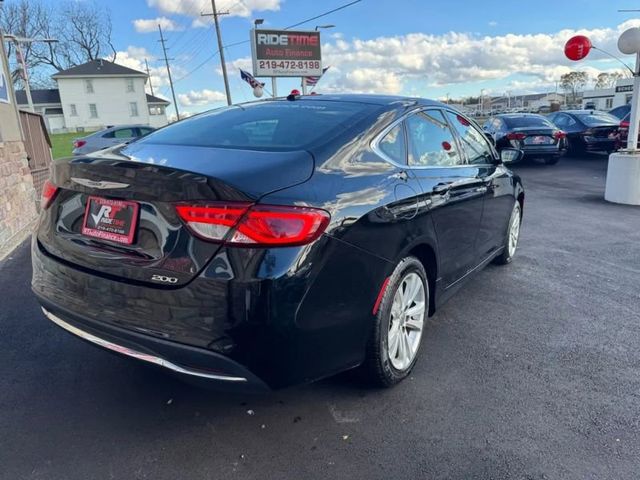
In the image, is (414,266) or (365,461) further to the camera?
(414,266)

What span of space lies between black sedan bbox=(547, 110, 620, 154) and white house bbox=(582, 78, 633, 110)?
94.4 ft

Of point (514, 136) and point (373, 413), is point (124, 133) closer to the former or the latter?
point (514, 136)

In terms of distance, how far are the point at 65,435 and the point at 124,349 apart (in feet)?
2.03

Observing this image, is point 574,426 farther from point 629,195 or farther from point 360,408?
point 629,195

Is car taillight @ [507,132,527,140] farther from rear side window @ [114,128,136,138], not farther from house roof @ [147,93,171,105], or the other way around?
house roof @ [147,93,171,105]

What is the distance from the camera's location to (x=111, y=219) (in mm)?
2146

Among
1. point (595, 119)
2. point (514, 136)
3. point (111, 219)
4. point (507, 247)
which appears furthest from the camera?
point (595, 119)

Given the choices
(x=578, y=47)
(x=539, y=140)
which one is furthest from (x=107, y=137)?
(x=578, y=47)

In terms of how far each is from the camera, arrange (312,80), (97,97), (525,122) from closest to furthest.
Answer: (525,122)
(312,80)
(97,97)

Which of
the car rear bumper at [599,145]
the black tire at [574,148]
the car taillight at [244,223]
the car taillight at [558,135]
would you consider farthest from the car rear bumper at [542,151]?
the car taillight at [244,223]

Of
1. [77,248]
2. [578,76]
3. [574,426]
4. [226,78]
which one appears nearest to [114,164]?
[77,248]

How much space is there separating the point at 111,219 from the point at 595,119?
15.5 metres

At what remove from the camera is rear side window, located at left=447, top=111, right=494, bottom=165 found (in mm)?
3746

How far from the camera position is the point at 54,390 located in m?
2.74
